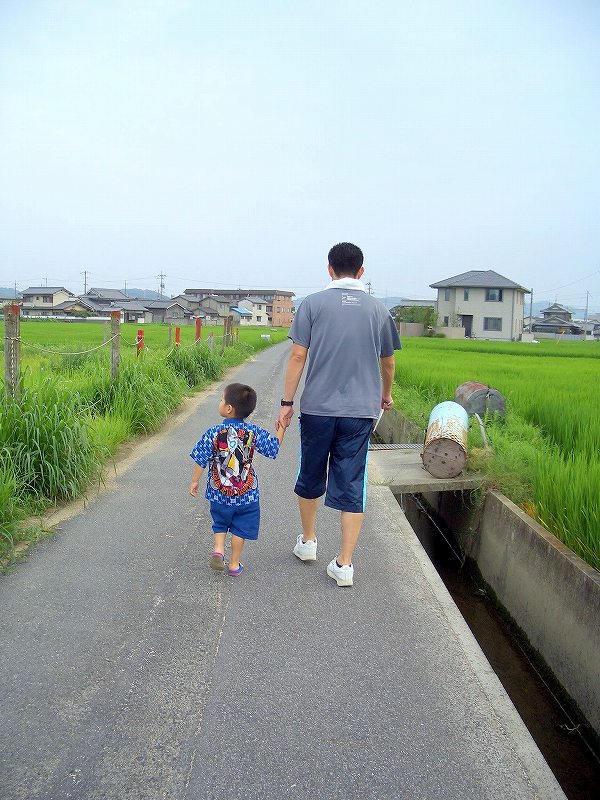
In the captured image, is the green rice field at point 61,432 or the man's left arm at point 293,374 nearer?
the man's left arm at point 293,374

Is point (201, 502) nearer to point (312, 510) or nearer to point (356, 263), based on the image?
point (312, 510)

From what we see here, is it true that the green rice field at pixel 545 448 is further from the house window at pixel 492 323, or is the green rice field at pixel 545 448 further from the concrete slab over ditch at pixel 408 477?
the house window at pixel 492 323

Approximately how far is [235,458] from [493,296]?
56477 mm

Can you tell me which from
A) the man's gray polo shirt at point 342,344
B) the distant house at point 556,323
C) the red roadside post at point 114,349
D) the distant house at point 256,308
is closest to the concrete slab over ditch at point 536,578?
the man's gray polo shirt at point 342,344

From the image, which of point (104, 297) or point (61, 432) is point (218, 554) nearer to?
point (61, 432)

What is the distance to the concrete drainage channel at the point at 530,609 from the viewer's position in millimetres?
3611

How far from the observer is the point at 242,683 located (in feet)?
9.18

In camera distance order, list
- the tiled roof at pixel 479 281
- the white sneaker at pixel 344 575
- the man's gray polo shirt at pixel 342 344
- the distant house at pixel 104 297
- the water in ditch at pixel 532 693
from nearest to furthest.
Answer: the water in ditch at pixel 532 693
the man's gray polo shirt at pixel 342 344
the white sneaker at pixel 344 575
the tiled roof at pixel 479 281
the distant house at pixel 104 297

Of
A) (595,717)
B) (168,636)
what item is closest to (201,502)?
(168,636)

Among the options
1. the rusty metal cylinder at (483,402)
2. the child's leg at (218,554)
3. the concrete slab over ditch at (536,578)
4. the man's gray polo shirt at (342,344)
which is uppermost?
the man's gray polo shirt at (342,344)

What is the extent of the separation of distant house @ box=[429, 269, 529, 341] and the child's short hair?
55336mm

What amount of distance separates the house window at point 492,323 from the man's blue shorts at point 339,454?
185ft

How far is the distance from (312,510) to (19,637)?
5.80 feet

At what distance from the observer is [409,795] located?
7.14 ft
